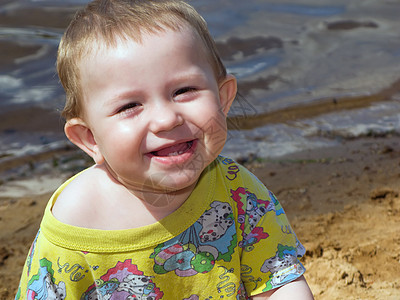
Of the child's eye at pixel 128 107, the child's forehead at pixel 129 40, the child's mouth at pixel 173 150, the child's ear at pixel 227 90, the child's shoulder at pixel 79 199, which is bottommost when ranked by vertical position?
the child's shoulder at pixel 79 199

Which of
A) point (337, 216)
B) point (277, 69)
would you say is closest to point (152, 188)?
point (337, 216)

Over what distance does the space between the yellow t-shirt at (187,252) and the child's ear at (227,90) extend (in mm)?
233

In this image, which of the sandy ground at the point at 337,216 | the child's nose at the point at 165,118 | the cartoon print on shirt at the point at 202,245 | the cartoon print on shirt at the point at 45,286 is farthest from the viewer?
the sandy ground at the point at 337,216

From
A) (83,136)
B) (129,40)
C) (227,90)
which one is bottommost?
(83,136)

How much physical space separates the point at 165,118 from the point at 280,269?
69 cm

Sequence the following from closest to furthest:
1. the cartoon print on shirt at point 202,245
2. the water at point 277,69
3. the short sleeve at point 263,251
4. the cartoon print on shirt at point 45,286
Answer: the cartoon print on shirt at point 45,286 → the cartoon print on shirt at point 202,245 → the short sleeve at point 263,251 → the water at point 277,69

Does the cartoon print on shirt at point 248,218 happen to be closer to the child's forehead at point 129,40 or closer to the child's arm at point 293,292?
the child's arm at point 293,292

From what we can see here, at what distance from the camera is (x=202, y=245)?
1870mm

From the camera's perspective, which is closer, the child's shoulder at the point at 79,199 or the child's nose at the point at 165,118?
the child's nose at the point at 165,118

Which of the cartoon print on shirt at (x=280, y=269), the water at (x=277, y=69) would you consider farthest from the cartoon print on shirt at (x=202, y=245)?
the water at (x=277, y=69)

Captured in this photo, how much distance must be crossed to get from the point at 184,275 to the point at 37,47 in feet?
14.4

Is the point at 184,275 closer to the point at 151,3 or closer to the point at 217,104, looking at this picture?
the point at 217,104

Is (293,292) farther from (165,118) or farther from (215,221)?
(165,118)

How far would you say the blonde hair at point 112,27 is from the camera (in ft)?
5.31
